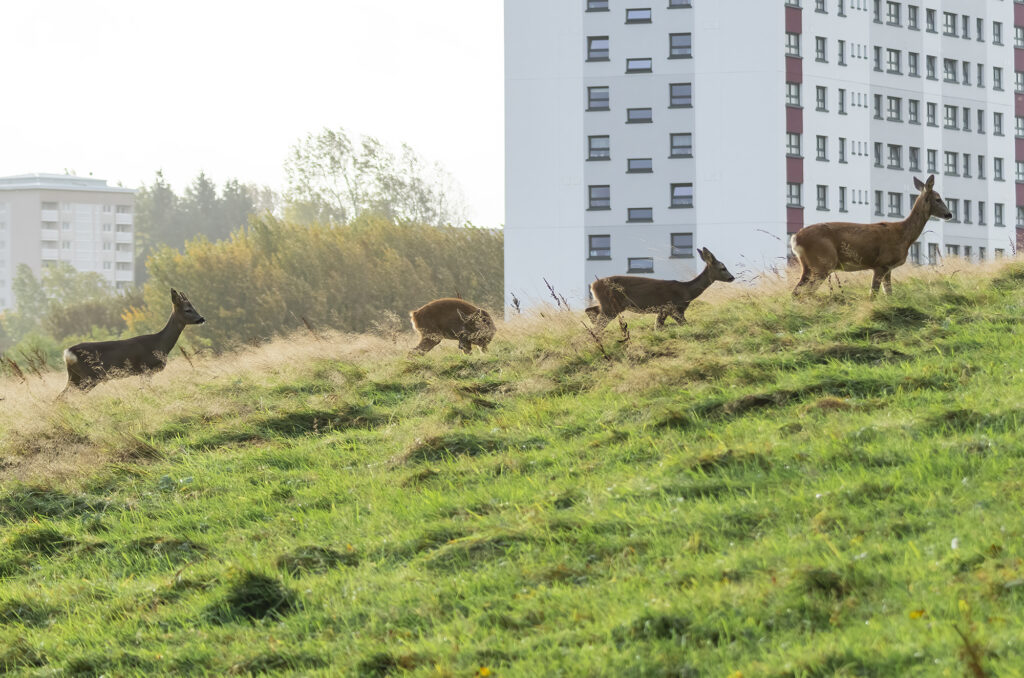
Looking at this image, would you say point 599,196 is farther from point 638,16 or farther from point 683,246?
point 638,16

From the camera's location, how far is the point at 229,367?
1891cm

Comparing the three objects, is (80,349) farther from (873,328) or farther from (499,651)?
(499,651)

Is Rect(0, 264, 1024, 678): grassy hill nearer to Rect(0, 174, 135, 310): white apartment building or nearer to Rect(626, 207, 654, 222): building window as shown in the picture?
Rect(626, 207, 654, 222): building window

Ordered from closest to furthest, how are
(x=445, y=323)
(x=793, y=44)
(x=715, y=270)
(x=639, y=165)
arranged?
(x=715, y=270) → (x=445, y=323) → (x=639, y=165) → (x=793, y=44)

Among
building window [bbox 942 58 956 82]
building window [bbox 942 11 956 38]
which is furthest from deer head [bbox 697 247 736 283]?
building window [bbox 942 11 956 38]

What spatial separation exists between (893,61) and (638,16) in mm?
19570

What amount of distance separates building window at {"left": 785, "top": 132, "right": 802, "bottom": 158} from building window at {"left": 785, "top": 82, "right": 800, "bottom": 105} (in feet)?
6.30

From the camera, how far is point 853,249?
1608 cm

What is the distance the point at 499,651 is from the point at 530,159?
66319mm

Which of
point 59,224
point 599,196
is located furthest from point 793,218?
point 59,224

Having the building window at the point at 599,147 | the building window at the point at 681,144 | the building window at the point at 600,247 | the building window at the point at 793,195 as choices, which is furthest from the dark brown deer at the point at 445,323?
the building window at the point at 793,195

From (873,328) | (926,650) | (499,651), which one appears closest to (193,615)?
(499,651)

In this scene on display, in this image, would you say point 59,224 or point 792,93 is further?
point 59,224

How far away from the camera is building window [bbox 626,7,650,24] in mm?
72562
